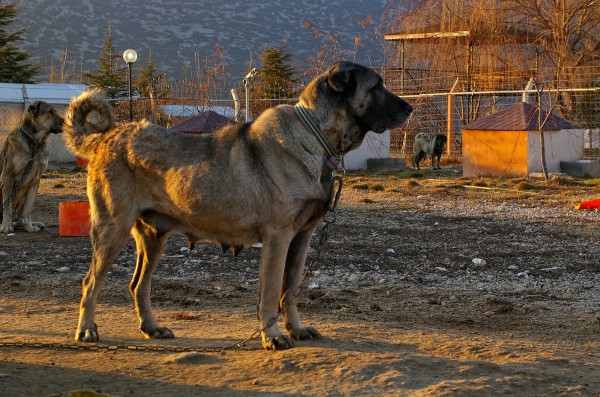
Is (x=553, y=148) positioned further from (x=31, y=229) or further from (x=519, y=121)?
(x=31, y=229)

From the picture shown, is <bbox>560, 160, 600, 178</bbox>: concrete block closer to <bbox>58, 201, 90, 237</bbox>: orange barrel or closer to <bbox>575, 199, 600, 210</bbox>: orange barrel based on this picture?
<bbox>575, 199, 600, 210</bbox>: orange barrel

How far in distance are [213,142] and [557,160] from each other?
18.0 meters

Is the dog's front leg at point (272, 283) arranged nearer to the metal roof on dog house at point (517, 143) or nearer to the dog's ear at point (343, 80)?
the dog's ear at point (343, 80)

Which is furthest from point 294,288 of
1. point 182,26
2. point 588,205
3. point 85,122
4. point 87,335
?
point 182,26

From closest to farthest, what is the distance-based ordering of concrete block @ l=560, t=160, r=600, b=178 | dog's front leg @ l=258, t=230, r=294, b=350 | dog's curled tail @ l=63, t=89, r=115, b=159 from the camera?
dog's front leg @ l=258, t=230, r=294, b=350 < dog's curled tail @ l=63, t=89, r=115, b=159 < concrete block @ l=560, t=160, r=600, b=178

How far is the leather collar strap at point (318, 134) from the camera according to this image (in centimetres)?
585

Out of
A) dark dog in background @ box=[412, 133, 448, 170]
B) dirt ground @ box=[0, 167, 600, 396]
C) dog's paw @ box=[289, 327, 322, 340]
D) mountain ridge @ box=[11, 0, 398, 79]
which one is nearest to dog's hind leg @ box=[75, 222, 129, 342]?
dirt ground @ box=[0, 167, 600, 396]

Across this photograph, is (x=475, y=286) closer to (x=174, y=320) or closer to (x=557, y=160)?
(x=174, y=320)

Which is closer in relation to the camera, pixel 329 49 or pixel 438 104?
pixel 329 49

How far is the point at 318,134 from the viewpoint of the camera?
19.2 ft

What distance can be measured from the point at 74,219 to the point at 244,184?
667 cm

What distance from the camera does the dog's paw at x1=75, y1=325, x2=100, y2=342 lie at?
6086 mm

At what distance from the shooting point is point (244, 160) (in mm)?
5867

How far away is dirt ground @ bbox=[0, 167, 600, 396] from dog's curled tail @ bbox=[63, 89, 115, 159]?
54.4 inches
